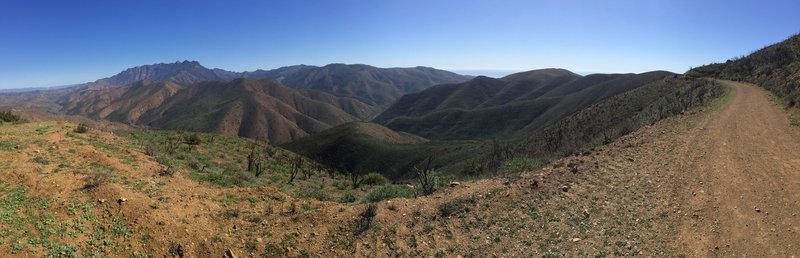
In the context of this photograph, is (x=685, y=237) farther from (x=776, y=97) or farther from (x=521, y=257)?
(x=776, y=97)

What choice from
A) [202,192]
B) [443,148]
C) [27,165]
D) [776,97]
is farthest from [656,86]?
[27,165]

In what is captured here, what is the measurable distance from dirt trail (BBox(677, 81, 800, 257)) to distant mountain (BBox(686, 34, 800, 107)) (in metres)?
8.18

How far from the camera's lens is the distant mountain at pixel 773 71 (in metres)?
27.0

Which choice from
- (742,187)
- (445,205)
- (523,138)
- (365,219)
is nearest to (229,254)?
(365,219)

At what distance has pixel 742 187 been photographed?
1188cm

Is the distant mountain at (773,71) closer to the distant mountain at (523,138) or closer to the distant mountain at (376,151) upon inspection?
the distant mountain at (523,138)

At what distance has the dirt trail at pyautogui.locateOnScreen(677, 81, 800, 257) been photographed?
8.96 metres

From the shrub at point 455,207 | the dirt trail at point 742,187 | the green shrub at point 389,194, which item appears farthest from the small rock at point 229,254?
the dirt trail at point 742,187

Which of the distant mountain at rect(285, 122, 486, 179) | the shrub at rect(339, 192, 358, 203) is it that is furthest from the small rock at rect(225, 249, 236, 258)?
the distant mountain at rect(285, 122, 486, 179)

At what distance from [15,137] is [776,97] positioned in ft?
146

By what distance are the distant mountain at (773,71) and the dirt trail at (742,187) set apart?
322 inches

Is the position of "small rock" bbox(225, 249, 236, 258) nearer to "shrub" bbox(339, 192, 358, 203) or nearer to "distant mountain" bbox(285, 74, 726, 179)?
"shrub" bbox(339, 192, 358, 203)

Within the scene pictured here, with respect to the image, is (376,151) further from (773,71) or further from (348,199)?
(348,199)

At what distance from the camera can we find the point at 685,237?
377 inches
